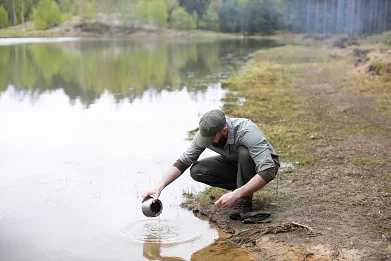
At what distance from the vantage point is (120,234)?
505 centimetres

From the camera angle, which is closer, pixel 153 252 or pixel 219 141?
pixel 153 252

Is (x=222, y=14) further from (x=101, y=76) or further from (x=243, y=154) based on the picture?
(x=243, y=154)

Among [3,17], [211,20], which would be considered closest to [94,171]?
[3,17]

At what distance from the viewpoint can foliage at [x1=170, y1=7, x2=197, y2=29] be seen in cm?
8481

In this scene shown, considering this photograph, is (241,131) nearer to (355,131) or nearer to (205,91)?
(355,131)

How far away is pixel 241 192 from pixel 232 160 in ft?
1.70

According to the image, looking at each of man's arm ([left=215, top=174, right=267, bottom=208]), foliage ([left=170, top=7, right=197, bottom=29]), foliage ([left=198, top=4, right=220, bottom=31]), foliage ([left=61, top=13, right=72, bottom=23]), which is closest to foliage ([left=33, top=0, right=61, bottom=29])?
foliage ([left=61, top=13, right=72, bottom=23])

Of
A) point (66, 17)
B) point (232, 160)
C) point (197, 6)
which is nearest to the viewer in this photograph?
point (232, 160)

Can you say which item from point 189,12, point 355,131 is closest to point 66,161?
point 355,131

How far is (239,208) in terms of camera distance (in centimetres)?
513

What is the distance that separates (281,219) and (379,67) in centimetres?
1295

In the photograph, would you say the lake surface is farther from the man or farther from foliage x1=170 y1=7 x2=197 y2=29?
Answer: foliage x1=170 y1=7 x2=197 y2=29

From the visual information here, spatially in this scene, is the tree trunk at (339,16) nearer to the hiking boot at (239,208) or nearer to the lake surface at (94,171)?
the lake surface at (94,171)

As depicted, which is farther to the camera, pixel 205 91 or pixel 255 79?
pixel 255 79
